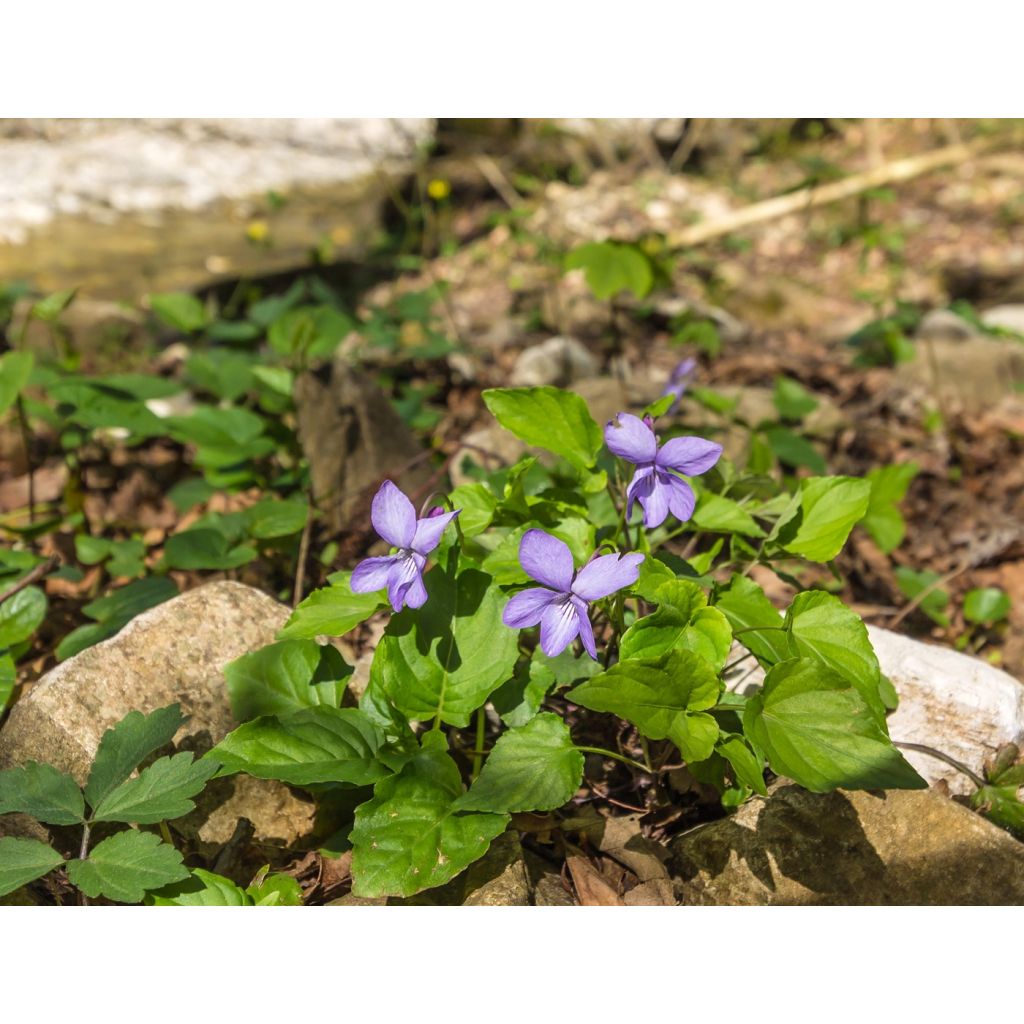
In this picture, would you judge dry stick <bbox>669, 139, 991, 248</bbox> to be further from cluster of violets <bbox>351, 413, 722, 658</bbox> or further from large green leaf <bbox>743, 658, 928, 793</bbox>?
large green leaf <bbox>743, 658, 928, 793</bbox>

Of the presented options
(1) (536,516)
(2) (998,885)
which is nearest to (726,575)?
(1) (536,516)

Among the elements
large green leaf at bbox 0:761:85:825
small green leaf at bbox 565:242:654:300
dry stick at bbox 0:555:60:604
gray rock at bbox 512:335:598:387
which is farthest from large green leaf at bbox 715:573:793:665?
gray rock at bbox 512:335:598:387

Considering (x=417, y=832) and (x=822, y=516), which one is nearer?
(x=417, y=832)

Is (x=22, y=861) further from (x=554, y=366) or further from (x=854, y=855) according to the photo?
(x=554, y=366)

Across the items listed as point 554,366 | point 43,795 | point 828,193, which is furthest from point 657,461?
point 828,193

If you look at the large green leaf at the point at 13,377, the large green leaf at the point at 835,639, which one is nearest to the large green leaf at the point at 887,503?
the large green leaf at the point at 835,639

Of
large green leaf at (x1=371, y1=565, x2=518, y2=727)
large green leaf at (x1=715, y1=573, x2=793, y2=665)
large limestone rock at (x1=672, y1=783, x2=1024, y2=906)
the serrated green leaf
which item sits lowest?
the serrated green leaf

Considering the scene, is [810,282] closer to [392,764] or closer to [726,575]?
[726,575]

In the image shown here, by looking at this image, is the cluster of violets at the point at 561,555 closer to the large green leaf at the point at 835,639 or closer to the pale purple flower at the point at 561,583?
the pale purple flower at the point at 561,583
